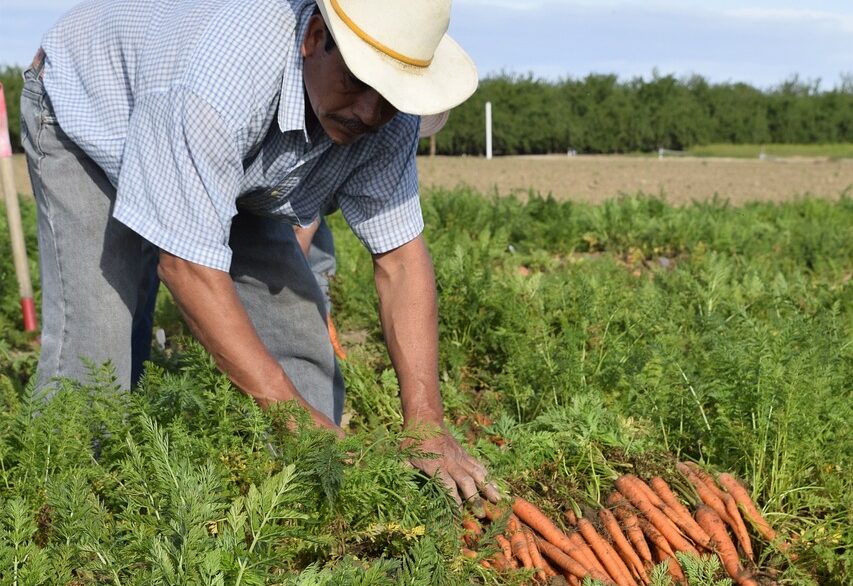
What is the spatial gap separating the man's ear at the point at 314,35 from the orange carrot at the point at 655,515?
1.62 metres

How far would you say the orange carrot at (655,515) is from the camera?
3123 millimetres

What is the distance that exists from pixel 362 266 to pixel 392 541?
154 inches

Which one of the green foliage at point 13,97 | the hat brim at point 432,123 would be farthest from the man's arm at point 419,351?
the green foliage at point 13,97

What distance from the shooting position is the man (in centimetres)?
260

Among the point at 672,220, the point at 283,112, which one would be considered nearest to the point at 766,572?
the point at 283,112

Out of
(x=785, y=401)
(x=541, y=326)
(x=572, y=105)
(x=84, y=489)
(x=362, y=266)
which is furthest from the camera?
(x=572, y=105)

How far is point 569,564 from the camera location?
116 inches

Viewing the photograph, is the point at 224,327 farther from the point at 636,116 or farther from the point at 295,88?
the point at 636,116

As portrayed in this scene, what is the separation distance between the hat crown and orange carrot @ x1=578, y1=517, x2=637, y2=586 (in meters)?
1.46

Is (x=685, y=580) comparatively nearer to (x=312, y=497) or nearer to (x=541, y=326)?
(x=312, y=497)

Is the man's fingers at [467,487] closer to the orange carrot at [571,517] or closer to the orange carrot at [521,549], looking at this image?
the orange carrot at [521,549]

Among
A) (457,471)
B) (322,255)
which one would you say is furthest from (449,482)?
(322,255)

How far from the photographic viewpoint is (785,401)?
3.30 m

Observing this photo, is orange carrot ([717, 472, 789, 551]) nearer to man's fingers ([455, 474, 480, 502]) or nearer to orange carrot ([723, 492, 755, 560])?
orange carrot ([723, 492, 755, 560])
